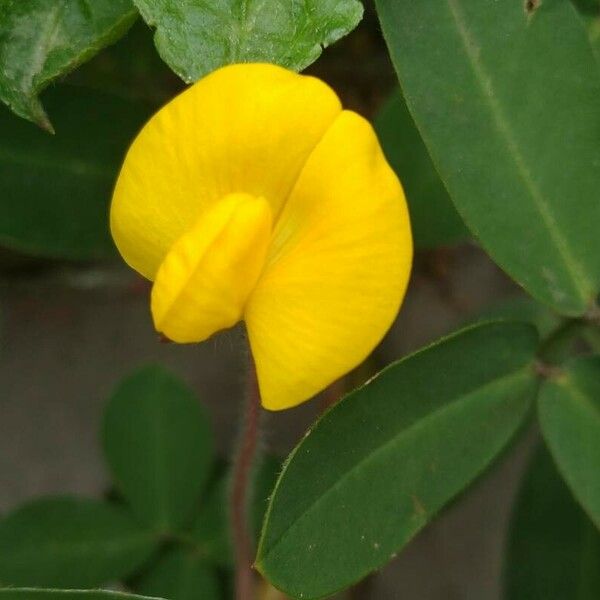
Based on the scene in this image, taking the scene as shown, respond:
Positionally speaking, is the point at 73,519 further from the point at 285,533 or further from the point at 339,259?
the point at 339,259

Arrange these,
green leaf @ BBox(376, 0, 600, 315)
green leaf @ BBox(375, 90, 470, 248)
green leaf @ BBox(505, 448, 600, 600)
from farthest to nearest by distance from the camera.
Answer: green leaf @ BBox(505, 448, 600, 600) < green leaf @ BBox(375, 90, 470, 248) < green leaf @ BBox(376, 0, 600, 315)

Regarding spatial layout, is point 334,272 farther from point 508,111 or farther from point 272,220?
point 508,111

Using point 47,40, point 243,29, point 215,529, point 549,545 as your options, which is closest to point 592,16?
point 243,29

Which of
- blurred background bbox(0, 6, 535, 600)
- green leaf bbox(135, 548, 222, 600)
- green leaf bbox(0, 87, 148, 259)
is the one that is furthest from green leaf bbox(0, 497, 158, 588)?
green leaf bbox(0, 87, 148, 259)

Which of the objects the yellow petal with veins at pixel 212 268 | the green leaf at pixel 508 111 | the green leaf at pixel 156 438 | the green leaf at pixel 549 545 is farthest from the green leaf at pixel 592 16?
the green leaf at pixel 156 438

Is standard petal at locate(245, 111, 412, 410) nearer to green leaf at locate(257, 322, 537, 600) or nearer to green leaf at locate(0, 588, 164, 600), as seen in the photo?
green leaf at locate(257, 322, 537, 600)

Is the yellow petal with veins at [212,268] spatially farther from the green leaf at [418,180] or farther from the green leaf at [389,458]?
the green leaf at [418,180]

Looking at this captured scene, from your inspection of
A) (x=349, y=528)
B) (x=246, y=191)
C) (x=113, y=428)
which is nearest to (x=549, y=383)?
(x=349, y=528)
